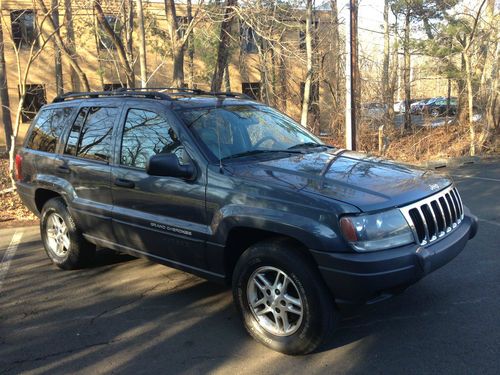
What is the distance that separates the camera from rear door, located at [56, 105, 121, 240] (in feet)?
15.0

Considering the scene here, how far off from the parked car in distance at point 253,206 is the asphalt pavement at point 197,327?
0.79ft

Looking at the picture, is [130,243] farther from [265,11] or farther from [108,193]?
[265,11]

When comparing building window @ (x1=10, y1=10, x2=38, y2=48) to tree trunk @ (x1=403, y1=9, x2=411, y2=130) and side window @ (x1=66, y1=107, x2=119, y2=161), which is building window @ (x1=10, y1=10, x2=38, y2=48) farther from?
tree trunk @ (x1=403, y1=9, x2=411, y2=130)

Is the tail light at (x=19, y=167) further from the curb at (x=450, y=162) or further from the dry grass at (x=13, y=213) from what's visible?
the curb at (x=450, y=162)

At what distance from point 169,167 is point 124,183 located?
82 cm

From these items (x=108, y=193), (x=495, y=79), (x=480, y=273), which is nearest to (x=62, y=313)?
(x=108, y=193)

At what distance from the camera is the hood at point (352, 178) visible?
3191 millimetres

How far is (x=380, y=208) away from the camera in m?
3.10

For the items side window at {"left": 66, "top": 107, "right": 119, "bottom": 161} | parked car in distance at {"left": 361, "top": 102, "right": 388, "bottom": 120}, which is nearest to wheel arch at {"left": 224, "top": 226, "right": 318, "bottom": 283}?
side window at {"left": 66, "top": 107, "right": 119, "bottom": 161}

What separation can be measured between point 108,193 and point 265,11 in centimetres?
750

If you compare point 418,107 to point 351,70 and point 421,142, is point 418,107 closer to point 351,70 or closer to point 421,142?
point 421,142

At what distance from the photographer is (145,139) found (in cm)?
427

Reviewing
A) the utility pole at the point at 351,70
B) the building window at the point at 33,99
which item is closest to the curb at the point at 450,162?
the utility pole at the point at 351,70

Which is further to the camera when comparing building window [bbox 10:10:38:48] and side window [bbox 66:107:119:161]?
building window [bbox 10:10:38:48]
